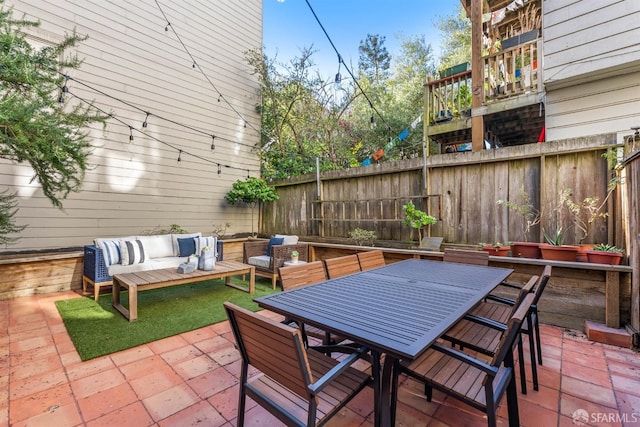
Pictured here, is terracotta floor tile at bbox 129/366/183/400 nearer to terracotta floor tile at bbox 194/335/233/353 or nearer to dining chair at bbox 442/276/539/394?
terracotta floor tile at bbox 194/335/233/353

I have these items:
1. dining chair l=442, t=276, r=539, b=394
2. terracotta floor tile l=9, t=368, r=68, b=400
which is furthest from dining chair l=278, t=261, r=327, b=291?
terracotta floor tile l=9, t=368, r=68, b=400

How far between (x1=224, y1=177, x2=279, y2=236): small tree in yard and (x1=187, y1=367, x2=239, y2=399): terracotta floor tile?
15.5 ft

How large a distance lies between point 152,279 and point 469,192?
4.53m

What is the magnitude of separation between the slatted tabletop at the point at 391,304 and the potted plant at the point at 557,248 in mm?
1021

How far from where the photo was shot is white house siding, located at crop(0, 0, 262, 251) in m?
4.93

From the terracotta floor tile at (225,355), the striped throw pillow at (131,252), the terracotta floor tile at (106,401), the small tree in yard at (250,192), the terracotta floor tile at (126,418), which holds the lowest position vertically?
the terracotta floor tile at (225,355)

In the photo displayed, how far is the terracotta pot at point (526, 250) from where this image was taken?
348 cm

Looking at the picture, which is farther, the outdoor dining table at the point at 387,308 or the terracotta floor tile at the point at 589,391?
the terracotta floor tile at the point at 589,391

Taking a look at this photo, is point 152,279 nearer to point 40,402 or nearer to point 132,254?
point 132,254

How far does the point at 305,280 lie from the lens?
103 inches

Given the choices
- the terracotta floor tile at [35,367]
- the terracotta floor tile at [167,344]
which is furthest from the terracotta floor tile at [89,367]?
the terracotta floor tile at [167,344]

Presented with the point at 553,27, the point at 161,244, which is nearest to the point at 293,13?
the point at 553,27

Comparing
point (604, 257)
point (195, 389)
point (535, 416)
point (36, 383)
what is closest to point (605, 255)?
point (604, 257)

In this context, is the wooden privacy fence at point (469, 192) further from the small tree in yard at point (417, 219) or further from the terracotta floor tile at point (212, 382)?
the terracotta floor tile at point (212, 382)
